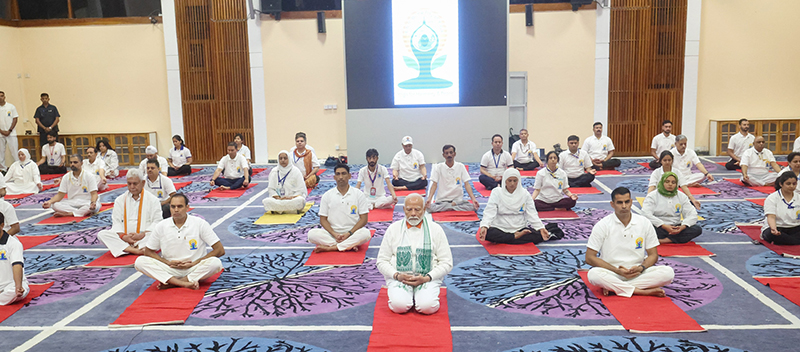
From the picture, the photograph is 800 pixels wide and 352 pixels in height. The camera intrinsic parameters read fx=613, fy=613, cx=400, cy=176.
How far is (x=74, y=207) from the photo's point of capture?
8008 millimetres

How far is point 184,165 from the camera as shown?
11805mm

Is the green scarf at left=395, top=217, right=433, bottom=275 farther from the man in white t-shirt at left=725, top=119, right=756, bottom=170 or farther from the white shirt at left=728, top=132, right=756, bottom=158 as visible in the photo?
the white shirt at left=728, top=132, right=756, bottom=158

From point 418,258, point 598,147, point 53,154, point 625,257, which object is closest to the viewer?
point 418,258

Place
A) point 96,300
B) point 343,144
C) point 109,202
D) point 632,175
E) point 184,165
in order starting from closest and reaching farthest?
point 96,300 → point 109,202 → point 632,175 → point 184,165 → point 343,144

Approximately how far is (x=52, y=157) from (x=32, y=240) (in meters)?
6.02

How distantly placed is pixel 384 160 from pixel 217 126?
3.80 metres

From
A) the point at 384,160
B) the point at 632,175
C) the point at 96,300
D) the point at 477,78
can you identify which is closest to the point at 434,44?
the point at 477,78

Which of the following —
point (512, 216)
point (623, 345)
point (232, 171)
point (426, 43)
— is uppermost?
point (426, 43)

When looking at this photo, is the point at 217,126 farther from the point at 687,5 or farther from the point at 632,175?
the point at 687,5

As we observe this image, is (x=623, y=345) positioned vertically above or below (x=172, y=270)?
below

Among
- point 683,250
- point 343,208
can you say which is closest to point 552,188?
point 683,250

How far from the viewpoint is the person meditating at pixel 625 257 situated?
14.8 feet

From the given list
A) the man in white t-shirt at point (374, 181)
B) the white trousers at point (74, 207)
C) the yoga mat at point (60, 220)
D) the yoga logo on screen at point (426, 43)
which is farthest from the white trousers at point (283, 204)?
the yoga logo on screen at point (426, 43)

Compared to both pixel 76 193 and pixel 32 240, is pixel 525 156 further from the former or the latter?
pixel 32 240
